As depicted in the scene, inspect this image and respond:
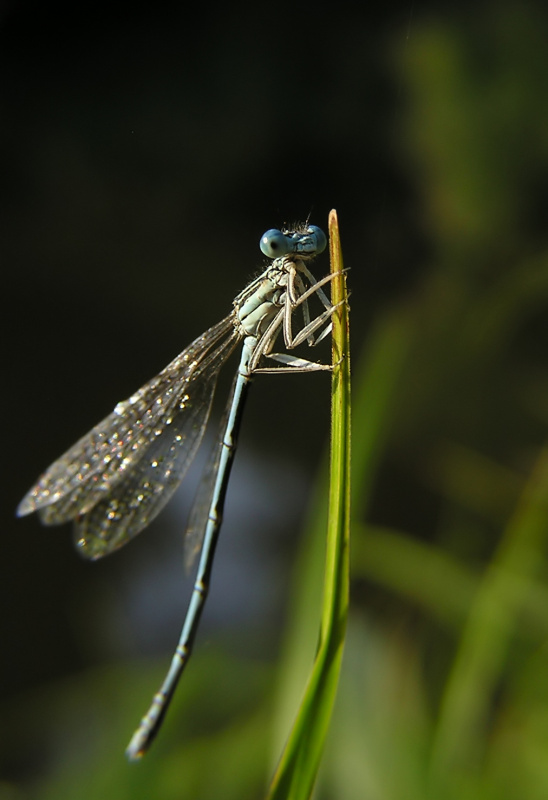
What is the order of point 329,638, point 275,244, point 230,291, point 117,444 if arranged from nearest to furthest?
point 329,638 < point 275,244 < point 117,444 < point 230,291

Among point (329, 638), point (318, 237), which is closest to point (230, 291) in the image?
point (318, 237)

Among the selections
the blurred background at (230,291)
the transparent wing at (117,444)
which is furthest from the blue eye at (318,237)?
the blurred background at (230,291)

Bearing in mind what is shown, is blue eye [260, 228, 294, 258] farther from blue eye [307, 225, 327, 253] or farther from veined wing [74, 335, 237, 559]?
veined wing [74, 335, 237, 559]

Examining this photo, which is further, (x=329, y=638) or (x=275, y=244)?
(x=275, y=244)

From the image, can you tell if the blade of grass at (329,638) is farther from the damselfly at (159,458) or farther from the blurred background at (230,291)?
the blurred background at (230,291)

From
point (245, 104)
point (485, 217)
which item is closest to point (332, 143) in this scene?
point (245, 104)

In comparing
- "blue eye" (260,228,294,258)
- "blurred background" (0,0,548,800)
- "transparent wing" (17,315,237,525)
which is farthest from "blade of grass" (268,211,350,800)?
"blurred background" (0,0,548,800)

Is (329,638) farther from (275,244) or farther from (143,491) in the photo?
(143,491)
